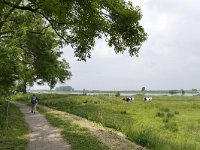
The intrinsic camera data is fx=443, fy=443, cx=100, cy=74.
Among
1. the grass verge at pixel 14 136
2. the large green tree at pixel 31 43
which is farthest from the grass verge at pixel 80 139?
the large green tree at pixel 31 43

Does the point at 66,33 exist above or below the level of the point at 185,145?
above

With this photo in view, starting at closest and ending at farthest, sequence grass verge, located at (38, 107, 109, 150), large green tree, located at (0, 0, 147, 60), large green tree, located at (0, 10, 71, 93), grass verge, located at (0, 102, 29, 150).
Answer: large green tree, located at (0, 0, 147, 60) < grass verge, located at (38, 107, 109, 150) < grass verge, located at (0, 102, 29, 150) < large green tree, located at (0, 10, 71, 93)

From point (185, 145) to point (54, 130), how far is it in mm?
8042

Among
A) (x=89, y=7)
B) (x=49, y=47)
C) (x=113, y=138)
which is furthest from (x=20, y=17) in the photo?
(x=89, y=7)

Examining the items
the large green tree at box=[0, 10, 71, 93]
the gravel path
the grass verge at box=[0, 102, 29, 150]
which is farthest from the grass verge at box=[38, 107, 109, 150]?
the large green tree at box=[0, 10, 71, 93]

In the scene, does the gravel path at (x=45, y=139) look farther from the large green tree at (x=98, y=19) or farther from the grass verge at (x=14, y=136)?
the large green tree at (x=98, y=19)

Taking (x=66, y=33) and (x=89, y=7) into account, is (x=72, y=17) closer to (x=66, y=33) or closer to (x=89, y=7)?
(x=89, y=7)

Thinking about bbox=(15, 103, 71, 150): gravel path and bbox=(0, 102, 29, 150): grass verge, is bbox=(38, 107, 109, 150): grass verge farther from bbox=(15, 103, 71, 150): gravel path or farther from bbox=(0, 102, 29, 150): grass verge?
bbox=(0, 102, 29, 150): grass verge

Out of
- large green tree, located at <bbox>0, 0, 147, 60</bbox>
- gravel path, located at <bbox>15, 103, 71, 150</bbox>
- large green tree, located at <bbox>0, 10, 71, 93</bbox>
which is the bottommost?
gravel path, located at <bbox>15, 103, 71, 150</bbox>

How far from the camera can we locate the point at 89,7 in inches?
627

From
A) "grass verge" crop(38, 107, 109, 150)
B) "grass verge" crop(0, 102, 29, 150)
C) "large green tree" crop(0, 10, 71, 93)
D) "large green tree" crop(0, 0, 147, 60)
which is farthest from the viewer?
"large green tree" crop(0, 10, 71, 93)

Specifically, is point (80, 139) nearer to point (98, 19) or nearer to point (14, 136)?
point (14, 136)

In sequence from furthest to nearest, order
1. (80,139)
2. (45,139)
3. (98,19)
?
1. (45,139)
2. (80,139)
3. (98,19)

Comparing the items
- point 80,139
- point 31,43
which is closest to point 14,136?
point 80,139
